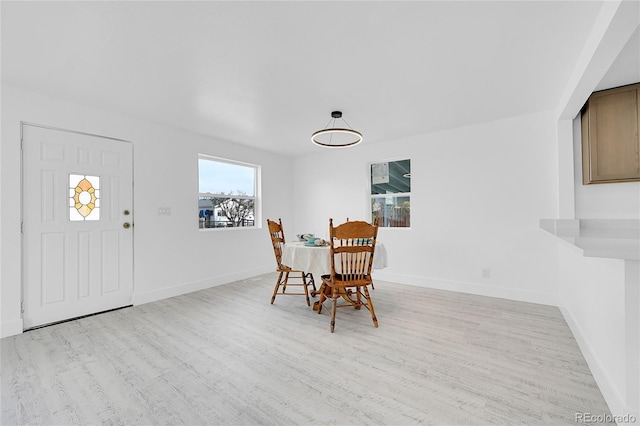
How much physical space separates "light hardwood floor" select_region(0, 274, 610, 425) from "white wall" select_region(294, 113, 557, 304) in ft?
2.19

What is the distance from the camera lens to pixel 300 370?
6.42 feet

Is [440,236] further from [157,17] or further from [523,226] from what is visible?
[157,17]

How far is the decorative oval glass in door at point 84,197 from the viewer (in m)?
3.02

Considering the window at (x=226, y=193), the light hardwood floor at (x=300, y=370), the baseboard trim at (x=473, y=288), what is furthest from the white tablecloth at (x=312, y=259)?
the window at (x=226, y=193)

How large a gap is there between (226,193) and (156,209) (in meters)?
1.23

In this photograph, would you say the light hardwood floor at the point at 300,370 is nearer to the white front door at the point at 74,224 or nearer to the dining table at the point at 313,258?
the white front door at the point at 74,224

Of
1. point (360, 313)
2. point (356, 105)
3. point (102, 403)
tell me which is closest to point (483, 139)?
point (356, 105)

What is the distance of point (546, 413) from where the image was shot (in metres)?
1.51

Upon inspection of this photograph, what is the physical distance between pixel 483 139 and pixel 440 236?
4.89 ft

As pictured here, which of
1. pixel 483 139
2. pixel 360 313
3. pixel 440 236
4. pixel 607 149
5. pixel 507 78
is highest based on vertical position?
pixel 507 78

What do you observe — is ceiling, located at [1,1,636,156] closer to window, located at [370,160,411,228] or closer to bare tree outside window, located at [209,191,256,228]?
window, located at [370,160,411,228]

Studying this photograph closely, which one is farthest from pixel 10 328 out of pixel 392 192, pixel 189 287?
pixel 392 192

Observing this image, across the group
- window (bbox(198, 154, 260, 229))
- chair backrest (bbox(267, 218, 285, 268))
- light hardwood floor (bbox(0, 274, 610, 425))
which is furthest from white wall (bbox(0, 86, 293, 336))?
chair backrest (bbox(267, 218, 285, 268))

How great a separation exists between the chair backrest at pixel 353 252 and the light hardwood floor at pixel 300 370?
51 centimetres
